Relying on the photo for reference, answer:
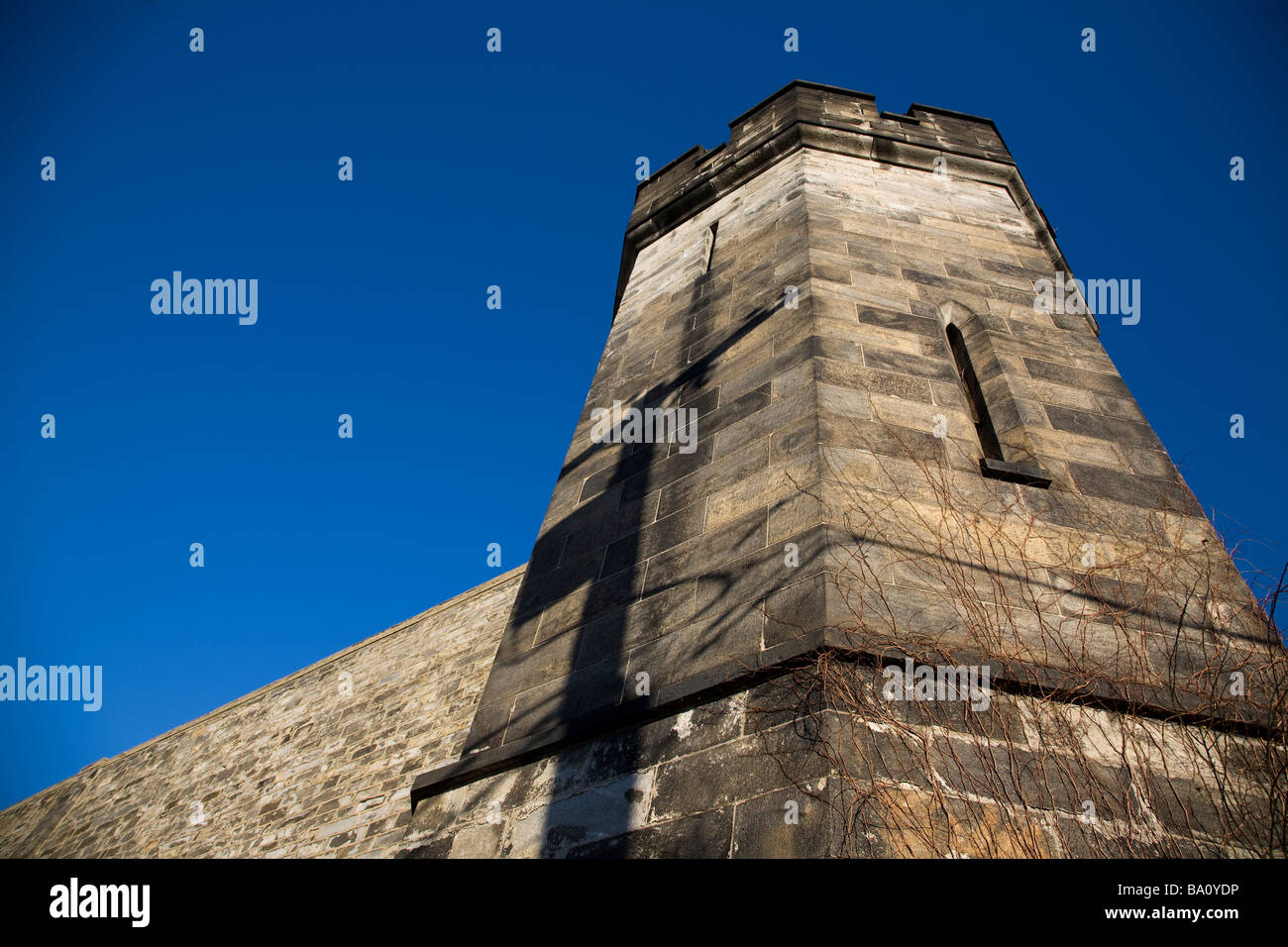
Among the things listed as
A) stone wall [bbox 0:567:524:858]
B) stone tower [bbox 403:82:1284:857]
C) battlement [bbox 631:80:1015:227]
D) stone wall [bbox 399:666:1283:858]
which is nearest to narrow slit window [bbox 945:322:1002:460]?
stone tower [bbox 403:82:1284:857]

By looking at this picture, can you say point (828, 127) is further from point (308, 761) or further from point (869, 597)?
point (308, 761)

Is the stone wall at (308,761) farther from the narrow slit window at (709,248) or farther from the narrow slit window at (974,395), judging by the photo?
the narrow slit window at (974,395)

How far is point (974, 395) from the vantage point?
393cm

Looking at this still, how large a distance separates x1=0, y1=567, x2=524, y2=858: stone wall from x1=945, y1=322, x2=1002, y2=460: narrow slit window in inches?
247

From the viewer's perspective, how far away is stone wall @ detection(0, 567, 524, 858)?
8.46m

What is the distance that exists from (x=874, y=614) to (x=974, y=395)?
1.86 meters

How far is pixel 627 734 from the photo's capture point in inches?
103

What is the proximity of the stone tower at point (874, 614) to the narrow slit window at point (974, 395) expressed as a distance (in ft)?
0.06

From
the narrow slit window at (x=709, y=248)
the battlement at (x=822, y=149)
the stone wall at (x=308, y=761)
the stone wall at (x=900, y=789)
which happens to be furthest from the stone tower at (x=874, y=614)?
the stone wall at (x=308, y=761)

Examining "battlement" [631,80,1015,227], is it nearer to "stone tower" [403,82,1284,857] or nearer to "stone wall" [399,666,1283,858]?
"stone tower" [403,82,1284,857]

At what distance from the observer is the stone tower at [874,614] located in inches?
84.3

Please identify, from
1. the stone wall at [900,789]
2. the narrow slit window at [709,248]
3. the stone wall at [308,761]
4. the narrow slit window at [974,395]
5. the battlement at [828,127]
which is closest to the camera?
the stone wall at [900,789]
